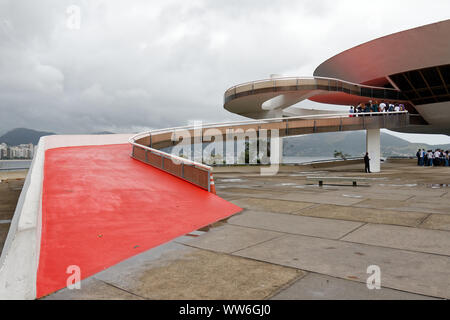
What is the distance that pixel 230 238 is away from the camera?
5965 millimetres

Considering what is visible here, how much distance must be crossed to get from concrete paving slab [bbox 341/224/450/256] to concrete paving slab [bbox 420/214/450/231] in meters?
0.39

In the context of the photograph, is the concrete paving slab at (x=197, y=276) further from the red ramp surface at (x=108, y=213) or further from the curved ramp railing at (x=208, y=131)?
the curved ramp railing at (x=208, y=131)

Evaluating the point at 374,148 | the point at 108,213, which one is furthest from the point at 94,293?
the point at 374,148

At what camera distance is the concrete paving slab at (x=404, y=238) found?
5.22 meters

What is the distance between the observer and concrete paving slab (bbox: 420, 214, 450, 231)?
654 cm

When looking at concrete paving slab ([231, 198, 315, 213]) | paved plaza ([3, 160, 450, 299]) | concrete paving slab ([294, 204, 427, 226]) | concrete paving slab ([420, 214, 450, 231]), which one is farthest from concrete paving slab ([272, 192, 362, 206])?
concrete paving slab ([420, 214, 450, 231])

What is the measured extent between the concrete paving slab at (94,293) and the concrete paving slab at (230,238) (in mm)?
1910

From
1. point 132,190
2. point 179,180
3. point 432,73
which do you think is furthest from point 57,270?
point 432,73

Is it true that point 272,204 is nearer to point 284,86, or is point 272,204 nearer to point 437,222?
point 437,222

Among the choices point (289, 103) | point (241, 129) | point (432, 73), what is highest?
point (432, 73)

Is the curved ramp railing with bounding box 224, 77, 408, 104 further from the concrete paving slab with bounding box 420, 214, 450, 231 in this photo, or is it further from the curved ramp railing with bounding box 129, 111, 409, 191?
the concrete paving slab with bounding box 420, 214, 450, 231

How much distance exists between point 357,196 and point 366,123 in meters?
17.2
